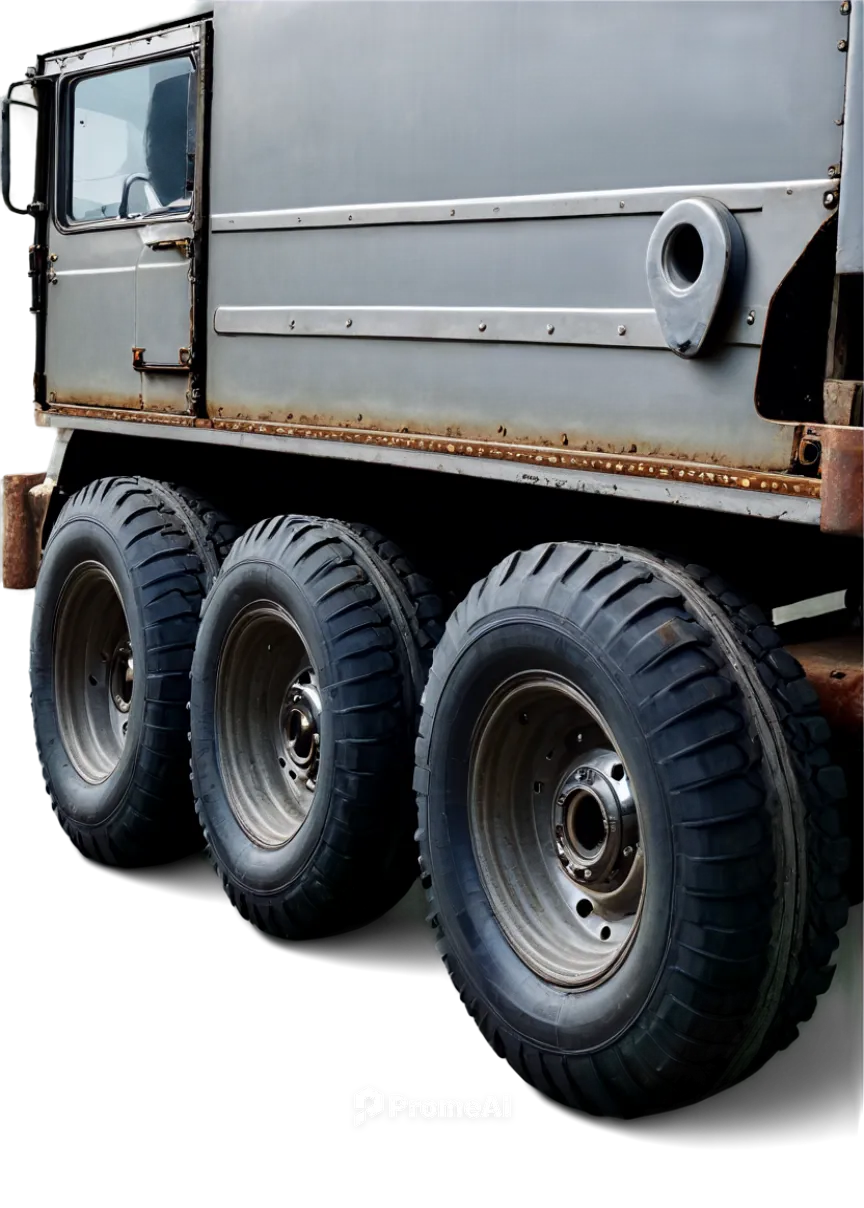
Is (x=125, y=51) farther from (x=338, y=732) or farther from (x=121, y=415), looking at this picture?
(x=338, y=732)

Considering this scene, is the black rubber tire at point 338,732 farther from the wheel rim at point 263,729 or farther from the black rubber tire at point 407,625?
the wheel rim at point 263,729

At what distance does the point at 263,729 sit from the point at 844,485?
278cm

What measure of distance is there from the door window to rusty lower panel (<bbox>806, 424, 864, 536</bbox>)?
309cm

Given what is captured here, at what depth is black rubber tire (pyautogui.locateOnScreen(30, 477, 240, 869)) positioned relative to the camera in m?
6.36

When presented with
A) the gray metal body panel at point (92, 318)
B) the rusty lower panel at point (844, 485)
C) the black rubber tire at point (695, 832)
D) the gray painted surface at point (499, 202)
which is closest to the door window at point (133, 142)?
the gray metal body panel at point (92, 318)

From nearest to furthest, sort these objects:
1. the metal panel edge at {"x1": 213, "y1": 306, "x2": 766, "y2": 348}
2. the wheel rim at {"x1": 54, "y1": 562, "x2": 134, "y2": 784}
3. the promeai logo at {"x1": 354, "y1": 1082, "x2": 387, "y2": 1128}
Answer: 1. the metal panel edge at {"x1": 213, "y1": 306, "x2": 766, "y2": 348}
2. the promeai logo at {"x1": 354, "y1": 1082, "x2": 387, "y2": 1128}
3. the wheel rim at {"x1": 54, "y1": 562, "x2": 134, "y2": 784}

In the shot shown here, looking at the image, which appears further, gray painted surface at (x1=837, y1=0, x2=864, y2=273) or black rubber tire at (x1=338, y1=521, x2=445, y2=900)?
black rubber tire at (x1=338, y1=521, x2=445, y2=900)

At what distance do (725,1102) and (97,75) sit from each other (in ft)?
15.1

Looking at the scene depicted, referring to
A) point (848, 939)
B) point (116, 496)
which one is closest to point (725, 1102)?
point (848, 939)

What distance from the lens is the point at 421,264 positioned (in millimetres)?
5035

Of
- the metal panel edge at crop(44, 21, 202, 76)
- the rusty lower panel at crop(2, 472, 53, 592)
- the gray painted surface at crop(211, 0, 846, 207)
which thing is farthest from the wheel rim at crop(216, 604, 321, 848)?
the metal panel edge at crop(44, 21, 202, 76)

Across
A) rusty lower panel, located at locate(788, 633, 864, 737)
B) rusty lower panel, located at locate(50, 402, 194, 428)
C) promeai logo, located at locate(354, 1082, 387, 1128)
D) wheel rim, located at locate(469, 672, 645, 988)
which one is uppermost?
rusty lower panel, located at locate(50, 402, 194, 428)

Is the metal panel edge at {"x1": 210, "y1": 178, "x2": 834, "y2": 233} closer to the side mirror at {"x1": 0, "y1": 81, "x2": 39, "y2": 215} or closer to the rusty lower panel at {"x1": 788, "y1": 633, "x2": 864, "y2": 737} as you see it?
the rusty lower panel at {"x1": 788, "y1": 633, "x2": 864, "y2": 737}

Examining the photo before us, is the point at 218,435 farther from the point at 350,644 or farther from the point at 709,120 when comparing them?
the point at 709,120
